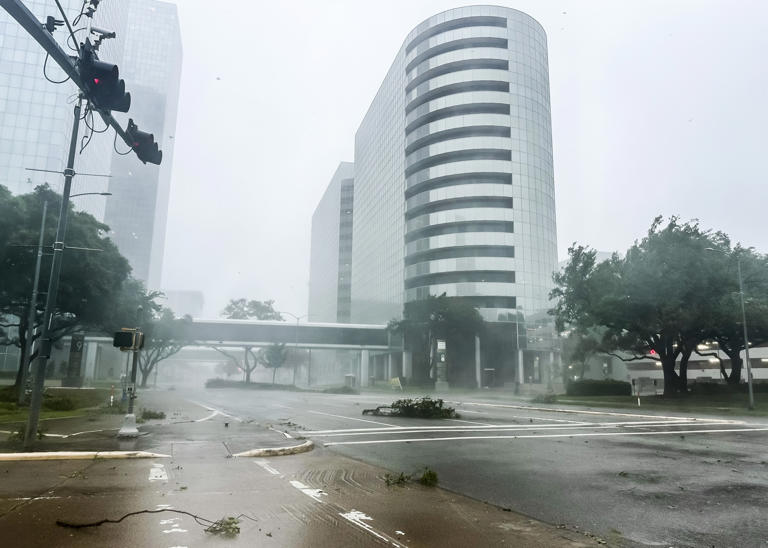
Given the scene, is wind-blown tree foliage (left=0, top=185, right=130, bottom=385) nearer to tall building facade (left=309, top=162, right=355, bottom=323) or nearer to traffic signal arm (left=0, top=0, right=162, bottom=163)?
traffic signal arm (left=0, top=0, right=162, bottom=163)

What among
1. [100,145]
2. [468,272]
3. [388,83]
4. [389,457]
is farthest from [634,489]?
[100,145]

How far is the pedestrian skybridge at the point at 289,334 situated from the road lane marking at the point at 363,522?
249ft

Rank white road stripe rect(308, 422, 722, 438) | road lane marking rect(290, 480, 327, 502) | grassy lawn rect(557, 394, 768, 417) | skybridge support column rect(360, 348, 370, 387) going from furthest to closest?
skybridge support column rect(360, 348, 370, 387) → grassy lawn rect(557, 394, 768, 417) → white road stripe rect(308, 422, 722, 438) → road lane marking rect(290, 480, 327, 502)

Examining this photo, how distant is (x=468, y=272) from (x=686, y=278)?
144ft

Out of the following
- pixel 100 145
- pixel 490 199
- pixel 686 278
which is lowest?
pixel 686 278

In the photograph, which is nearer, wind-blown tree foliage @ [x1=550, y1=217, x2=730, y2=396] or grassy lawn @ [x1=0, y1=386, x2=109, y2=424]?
grassy lawn @ [x1=0, y1=386, x2=109, y2=424]

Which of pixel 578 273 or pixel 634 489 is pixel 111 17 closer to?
pixel 578 273

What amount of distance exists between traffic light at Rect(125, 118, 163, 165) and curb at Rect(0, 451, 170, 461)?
574 cm

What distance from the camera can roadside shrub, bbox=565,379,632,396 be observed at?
1959 inches

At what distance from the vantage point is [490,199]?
83.6 metres

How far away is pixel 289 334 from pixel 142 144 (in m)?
82.0

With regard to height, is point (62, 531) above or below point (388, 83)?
below

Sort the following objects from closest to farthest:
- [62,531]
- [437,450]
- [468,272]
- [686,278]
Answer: [62,531], [437,450], [686,278], [468,272]

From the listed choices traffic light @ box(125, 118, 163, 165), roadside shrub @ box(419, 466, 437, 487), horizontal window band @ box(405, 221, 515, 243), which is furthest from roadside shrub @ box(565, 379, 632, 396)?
traffic light @ box(125, 118, 163, 165)
